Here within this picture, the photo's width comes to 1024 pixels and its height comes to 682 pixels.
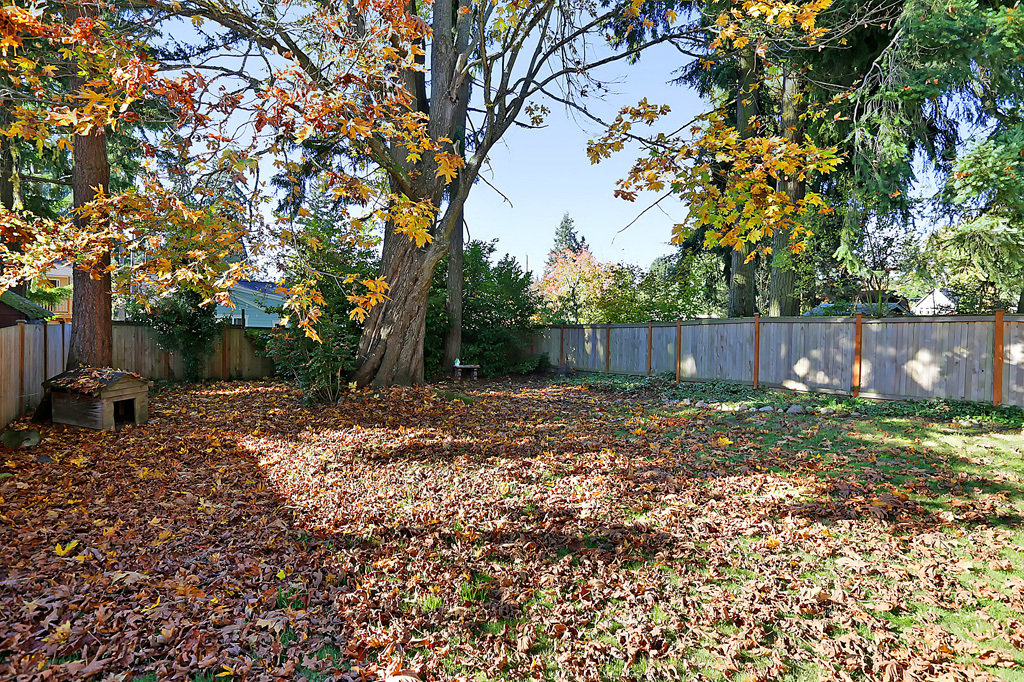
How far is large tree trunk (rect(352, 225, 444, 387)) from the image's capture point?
7770mm

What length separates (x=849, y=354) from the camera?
8.91 m

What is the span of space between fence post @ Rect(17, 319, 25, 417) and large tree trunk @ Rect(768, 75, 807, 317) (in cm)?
1296

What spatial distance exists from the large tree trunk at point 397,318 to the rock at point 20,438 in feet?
11.7

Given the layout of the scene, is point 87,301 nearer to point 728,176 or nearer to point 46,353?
point 46,353

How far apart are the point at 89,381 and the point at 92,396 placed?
19 cm

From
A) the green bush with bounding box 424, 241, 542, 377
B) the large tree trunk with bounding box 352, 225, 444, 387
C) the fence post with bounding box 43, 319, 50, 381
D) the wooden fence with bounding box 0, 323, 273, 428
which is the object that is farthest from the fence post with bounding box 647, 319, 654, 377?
the fence post with bounding box 43, 319, 50, 381

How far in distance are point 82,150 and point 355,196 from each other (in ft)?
16.0

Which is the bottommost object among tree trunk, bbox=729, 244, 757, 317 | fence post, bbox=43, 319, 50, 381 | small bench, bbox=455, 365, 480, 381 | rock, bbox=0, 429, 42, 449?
rock, bbox=0, 429, 42, 449

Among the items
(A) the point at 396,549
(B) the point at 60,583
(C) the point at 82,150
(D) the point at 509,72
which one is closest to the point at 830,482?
(A) the point at 396,549

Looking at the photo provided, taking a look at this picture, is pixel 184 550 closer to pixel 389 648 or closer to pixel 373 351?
pixel 389 648

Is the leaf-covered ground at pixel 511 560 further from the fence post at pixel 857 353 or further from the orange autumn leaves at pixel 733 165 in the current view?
the fence post at pixel 857 353

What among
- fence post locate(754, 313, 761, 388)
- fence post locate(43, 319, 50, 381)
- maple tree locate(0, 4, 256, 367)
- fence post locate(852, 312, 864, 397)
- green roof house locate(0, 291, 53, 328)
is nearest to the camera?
maple tree locate(0, 4, 256, 367)

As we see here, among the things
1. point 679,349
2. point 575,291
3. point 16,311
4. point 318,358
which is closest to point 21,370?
point 318,358

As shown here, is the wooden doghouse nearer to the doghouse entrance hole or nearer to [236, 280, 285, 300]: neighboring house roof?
the doghouse entrance hole
